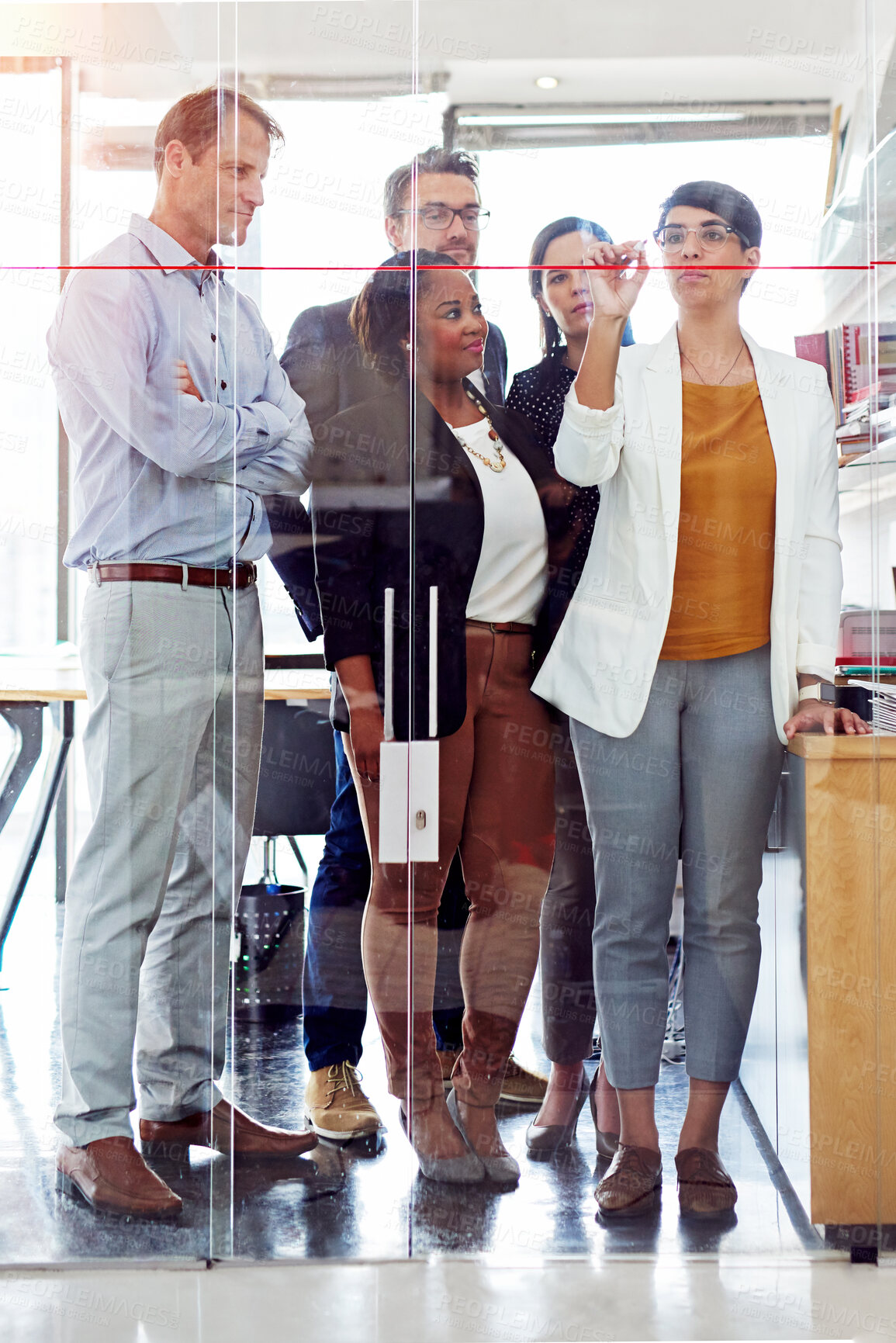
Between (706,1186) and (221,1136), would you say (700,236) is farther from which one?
(221,1136)

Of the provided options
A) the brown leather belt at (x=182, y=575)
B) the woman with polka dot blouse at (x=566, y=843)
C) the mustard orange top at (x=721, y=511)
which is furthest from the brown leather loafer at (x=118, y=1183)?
the mustard orange top at (x=721, y=511)

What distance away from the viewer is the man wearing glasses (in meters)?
2.02

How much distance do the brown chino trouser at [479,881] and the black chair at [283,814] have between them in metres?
0.07

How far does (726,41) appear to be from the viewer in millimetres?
2027

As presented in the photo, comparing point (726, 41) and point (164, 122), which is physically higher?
point (726, 41)

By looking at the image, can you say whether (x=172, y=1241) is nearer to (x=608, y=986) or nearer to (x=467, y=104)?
(x=608, y=986)

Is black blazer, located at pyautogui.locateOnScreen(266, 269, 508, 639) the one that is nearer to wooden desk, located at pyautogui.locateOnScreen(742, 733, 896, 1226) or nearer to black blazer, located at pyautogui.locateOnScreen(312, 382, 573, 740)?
black blazer, located at pyautogui.locateOnScreen(312, 382, 573, 740)

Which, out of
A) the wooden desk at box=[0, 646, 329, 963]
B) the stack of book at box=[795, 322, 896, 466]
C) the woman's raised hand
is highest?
the woman's raised hand

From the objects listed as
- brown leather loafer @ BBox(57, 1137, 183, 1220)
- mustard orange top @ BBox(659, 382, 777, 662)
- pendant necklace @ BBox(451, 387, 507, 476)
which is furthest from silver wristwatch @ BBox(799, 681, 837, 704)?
brown leather loafer @ BBox(57, 1137, 183, 1220)

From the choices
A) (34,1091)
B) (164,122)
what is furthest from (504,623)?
(34,1091)

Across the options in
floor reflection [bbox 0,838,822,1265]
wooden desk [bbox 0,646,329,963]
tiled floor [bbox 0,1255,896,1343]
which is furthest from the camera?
wooden desk [bbox 0,646,329,963]

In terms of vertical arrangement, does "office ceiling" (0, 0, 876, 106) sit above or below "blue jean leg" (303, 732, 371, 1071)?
above

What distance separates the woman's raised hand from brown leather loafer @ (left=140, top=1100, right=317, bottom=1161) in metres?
1.53

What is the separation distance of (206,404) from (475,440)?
0.47 meters
